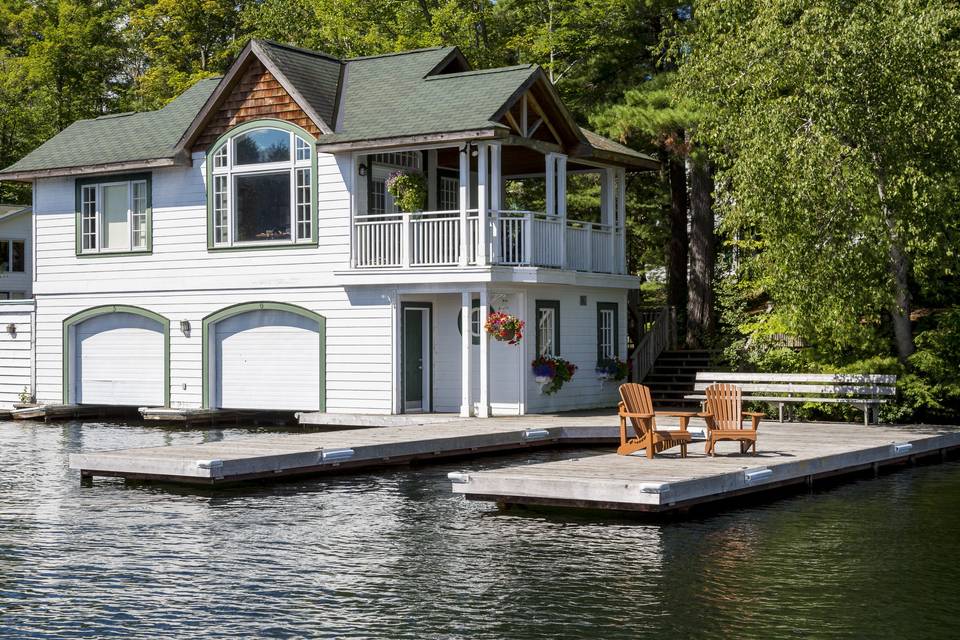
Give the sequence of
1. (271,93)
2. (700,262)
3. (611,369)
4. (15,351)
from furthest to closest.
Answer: (700,262), (15,351), (611,369), (271,93)

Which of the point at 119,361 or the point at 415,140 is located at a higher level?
the point at 415,140

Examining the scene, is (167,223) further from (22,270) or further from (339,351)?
(22,270)

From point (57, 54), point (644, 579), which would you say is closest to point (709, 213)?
point (644, 579)

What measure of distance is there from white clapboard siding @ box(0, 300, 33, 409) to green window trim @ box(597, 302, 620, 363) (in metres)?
14.2

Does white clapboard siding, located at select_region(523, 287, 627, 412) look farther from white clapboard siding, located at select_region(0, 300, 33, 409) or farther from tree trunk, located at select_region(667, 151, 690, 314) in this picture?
white clapboard siding, located at select_region(0, 300, 33, 409)

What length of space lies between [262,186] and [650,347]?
1031 cm

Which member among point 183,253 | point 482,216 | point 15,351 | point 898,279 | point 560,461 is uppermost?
point 482,216

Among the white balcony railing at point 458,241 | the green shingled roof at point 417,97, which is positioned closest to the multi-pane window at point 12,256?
the green shingled roof at point 417,97

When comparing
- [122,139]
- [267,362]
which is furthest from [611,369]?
[122,139]

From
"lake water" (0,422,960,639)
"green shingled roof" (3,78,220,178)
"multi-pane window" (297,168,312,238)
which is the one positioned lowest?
"lake water" (0,422,960,639)

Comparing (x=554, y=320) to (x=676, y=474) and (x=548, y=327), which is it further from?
(x=676, y=474)

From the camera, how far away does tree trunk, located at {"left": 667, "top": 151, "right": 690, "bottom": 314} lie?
1511 inches

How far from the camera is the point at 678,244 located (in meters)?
38.8

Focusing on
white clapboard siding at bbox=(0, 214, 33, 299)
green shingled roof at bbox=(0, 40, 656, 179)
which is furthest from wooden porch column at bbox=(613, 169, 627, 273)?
white clapboard siding at bbox=(0, 214, 33, 299)
